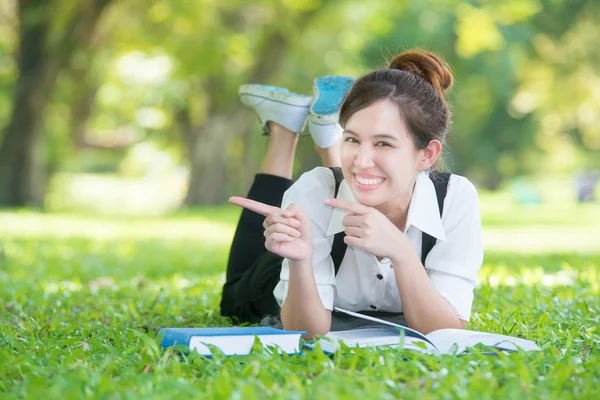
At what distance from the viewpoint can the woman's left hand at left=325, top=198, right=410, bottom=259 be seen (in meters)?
2.92

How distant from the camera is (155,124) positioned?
26.0 m

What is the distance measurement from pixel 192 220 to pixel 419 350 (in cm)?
1229

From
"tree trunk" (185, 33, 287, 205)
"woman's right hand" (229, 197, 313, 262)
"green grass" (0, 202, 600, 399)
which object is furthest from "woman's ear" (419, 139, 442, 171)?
"tree trunk" (185, 33, 287, 205)

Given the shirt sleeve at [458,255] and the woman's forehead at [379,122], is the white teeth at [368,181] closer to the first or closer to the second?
the woman's forehead at [379,122]

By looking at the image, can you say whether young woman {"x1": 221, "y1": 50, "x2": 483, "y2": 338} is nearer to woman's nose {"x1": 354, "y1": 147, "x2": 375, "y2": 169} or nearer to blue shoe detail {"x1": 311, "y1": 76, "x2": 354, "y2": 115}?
woman's nose {"x1": 354, "y1": 147, "x2": 375, "y2": 169}

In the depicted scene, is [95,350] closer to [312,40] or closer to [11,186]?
[11,186]

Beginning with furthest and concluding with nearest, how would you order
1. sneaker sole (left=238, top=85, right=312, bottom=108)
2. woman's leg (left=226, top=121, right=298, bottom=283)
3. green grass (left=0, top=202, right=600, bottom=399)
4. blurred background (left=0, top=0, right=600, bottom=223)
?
blurred background (left=0, top=0, right=600, bottom=223) < sneaker sole (left=238, top=85, right=312, bottom=108) < woman's leg (left=226, top=121, right=298, bottom=283) < green grass (left=0, top=202, right=600, bottom=399)

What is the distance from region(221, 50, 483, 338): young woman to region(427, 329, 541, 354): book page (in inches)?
4.4

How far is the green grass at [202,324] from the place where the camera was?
2408mm

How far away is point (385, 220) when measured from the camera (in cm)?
298

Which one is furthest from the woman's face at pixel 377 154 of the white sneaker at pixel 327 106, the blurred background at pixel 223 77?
the blurred background at pixel 223 77

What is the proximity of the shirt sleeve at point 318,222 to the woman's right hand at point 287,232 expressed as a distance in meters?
0.26

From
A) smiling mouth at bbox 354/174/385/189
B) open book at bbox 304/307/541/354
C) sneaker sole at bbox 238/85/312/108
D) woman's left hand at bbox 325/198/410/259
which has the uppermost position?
sneaker sole at bbox 238/85/312/108

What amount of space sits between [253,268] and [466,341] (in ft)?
4.49
